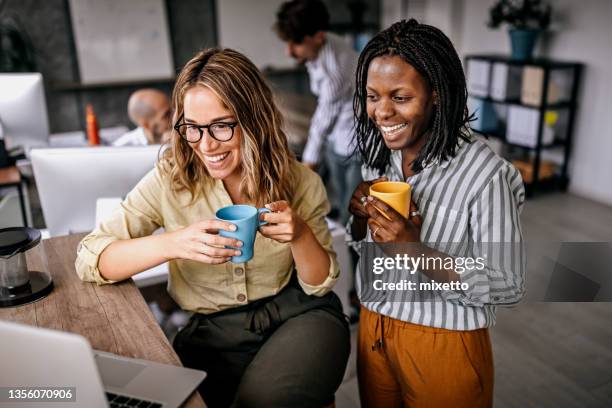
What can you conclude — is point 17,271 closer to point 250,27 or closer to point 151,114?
point 151,114

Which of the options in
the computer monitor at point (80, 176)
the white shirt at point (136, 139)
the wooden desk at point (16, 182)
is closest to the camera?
the computer monitor at point (80, 176)

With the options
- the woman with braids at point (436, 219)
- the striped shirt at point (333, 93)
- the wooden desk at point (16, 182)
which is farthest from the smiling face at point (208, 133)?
the striped shirt at point (333, 93)

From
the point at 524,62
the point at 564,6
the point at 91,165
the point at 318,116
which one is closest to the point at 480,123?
the point at 524,62

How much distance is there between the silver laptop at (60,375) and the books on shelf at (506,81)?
13.8ft

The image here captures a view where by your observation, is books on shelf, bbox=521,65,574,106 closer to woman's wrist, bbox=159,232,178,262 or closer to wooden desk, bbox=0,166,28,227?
wooden desk, bbox=0,166,28,227

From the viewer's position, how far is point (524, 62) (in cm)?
436

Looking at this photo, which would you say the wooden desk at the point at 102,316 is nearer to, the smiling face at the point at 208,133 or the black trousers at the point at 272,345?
the black trousers at the point at 272,345

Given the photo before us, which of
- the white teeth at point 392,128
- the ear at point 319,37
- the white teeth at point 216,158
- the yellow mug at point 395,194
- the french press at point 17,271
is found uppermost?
the ear at point 319,37

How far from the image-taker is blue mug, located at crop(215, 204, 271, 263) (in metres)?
1.06

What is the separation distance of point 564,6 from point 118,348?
439 centimetres

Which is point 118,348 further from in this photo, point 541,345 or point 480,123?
point 480,123

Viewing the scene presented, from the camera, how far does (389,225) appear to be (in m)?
1.10

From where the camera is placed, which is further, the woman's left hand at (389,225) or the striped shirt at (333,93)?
the striped shirt at (333,93)

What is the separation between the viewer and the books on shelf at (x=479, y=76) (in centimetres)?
473
